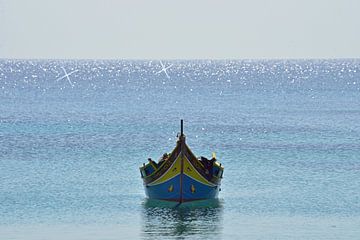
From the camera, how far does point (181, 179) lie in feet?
197

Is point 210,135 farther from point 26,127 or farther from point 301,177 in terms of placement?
point 301,177

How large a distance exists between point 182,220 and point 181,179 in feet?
12.6

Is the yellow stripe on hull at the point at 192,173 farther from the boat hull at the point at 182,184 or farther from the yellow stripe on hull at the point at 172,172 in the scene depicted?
the yellow stripe on hull at the point at 172,172

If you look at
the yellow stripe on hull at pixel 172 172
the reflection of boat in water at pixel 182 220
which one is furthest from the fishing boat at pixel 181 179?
the reflection of boat in water at pixel 182 220

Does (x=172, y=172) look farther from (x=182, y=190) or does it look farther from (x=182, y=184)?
(x=182, y=190)

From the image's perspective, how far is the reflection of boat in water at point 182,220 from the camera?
175 feet

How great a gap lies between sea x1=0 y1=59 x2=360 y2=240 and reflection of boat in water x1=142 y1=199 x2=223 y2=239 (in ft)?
0.17

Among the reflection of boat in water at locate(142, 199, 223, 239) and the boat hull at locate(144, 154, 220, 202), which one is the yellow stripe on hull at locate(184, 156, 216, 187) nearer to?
the boat hull at locate(144, 154, 220, 202)

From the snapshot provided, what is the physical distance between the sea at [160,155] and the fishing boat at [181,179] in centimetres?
58

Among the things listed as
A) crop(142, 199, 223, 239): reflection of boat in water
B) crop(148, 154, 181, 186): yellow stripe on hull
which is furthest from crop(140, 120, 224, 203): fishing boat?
crop(142, 199, 223, 239): reflection of boat in water

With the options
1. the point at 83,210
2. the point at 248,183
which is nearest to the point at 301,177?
the point at 248,183

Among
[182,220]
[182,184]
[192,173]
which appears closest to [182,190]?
[182,184]

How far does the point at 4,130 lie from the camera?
96.9 meters

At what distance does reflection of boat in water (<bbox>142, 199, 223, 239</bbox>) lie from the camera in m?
53.4
